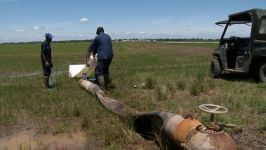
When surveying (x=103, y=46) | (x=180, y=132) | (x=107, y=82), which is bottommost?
(x=107, y=82)

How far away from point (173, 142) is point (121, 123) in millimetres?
1938

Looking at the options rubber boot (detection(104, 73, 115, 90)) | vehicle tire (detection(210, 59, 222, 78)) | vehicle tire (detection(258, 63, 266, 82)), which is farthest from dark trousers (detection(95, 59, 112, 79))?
vehicle tire (detection(258, 63, 266, 82))

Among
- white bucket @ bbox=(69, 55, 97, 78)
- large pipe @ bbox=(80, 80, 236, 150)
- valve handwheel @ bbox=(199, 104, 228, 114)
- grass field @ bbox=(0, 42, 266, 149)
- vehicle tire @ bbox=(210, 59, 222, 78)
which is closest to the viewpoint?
large pipe @ bbox=(80, 80, 236, 150)

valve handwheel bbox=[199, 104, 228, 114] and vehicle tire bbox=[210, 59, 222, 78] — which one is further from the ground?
valve handwheel bbox=[199, 104, 228, 114]

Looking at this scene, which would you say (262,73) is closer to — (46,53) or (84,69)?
(84,69)

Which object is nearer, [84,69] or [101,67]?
[101,67]

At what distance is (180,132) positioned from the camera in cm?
555

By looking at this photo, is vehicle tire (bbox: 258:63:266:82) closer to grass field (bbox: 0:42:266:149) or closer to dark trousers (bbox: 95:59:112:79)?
grass field (bbox: 0:42:266:149)

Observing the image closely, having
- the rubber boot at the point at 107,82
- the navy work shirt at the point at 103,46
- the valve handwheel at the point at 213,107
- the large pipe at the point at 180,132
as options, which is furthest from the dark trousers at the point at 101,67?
the valve handwheel at the point at 213,107

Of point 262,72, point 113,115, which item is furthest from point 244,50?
point 113,115

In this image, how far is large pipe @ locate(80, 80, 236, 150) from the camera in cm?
513

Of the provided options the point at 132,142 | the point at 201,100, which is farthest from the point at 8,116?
the point at 201,100

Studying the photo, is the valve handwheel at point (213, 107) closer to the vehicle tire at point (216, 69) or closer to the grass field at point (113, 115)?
the grass field at point (113, 115)

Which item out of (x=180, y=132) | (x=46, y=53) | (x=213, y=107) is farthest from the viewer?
(x=46, y=53)
